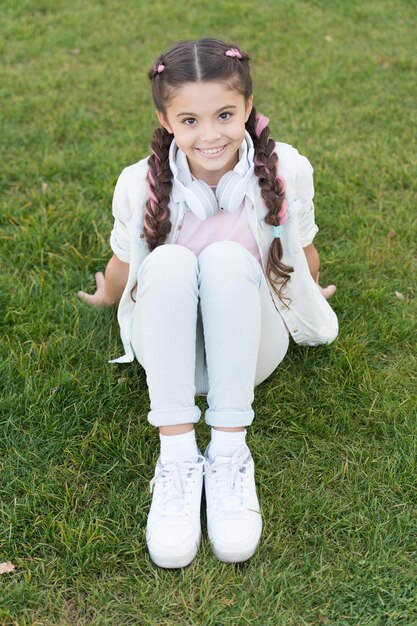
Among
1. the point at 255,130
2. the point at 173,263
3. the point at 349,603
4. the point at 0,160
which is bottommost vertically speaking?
the point at 349,603

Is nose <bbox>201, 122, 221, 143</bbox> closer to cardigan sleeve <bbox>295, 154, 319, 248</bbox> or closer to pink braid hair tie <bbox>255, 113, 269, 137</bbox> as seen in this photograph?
pink braid hair tie <bbox>255, 113, 269, 137</bbox>

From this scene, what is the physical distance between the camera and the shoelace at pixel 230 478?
8.14 feet

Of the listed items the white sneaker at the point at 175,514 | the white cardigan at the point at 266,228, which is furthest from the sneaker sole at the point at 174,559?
the white cardigan at the point at 266,228

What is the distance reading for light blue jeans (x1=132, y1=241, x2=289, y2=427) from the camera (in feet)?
7.95

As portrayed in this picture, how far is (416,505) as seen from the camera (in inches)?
102

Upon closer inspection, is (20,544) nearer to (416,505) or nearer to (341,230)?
(416,505)

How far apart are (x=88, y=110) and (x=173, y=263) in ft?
8.90

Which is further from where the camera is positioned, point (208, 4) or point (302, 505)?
point (208, 4)

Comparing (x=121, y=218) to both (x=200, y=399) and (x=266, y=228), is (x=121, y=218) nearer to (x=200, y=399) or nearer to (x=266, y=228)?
(x=266, y=228)

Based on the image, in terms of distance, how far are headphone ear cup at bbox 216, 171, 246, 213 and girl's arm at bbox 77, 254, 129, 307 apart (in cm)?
54

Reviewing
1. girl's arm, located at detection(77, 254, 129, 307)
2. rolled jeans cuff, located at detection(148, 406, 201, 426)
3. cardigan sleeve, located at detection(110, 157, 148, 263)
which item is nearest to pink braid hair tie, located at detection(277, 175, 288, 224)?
cardigan sleeve, located at detection(110, 157, 148, 263)

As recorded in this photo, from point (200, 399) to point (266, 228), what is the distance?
807mm

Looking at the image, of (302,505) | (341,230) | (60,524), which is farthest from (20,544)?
(341,230)

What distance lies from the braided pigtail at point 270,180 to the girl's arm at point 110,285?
2.05 feet
